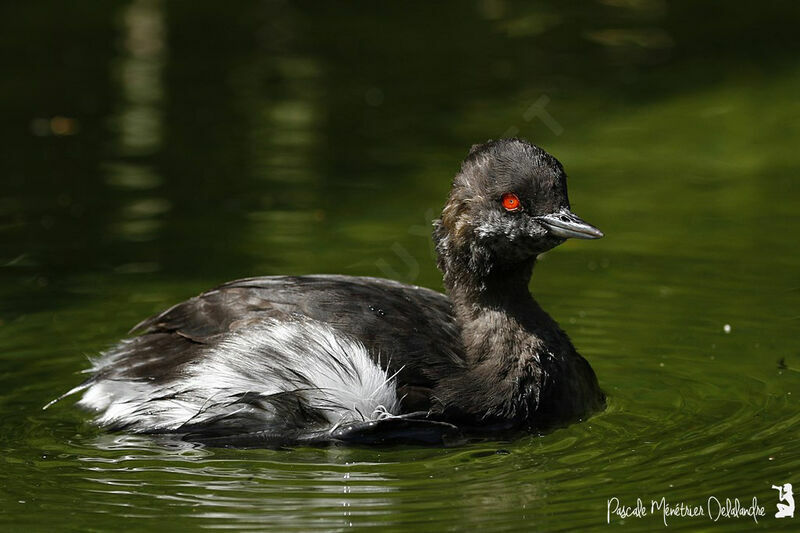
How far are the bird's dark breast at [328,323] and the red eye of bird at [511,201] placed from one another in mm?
690

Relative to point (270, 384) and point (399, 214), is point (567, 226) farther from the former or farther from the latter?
point (399, 214)

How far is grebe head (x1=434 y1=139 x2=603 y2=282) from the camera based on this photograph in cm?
749

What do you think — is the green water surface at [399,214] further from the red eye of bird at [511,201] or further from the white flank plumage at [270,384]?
the red eye of bird at [511,201]

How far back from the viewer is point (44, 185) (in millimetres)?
12641

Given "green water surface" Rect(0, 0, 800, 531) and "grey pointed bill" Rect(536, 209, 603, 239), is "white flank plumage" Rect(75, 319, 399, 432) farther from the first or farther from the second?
"grey pointed bill" Rect(536, 209, 603, 239)

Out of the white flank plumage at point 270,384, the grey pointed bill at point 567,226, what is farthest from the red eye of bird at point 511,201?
the white flank plumage at point 270,384

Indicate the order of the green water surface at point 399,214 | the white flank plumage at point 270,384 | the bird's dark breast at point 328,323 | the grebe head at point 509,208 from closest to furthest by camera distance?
the green water surface at point 399,214 < the white flank plumage at point 270,384 < the bird's dark breast at point 328,323 < the grebe head at point 509,208

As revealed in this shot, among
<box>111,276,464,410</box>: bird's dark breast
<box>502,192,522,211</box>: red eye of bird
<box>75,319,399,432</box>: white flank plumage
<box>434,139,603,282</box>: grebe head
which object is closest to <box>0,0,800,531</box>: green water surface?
<box>75,319,399,432</box>: white flank plumage

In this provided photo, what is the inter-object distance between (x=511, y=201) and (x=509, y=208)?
0.12ft

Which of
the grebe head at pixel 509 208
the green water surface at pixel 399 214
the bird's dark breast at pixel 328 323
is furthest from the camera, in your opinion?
the grebe head at pixel 509 208

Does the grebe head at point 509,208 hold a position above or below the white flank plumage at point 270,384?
above

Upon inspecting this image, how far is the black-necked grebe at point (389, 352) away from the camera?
7246 mm

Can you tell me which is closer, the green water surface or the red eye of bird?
the green water surface

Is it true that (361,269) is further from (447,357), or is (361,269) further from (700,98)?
(700,98)
